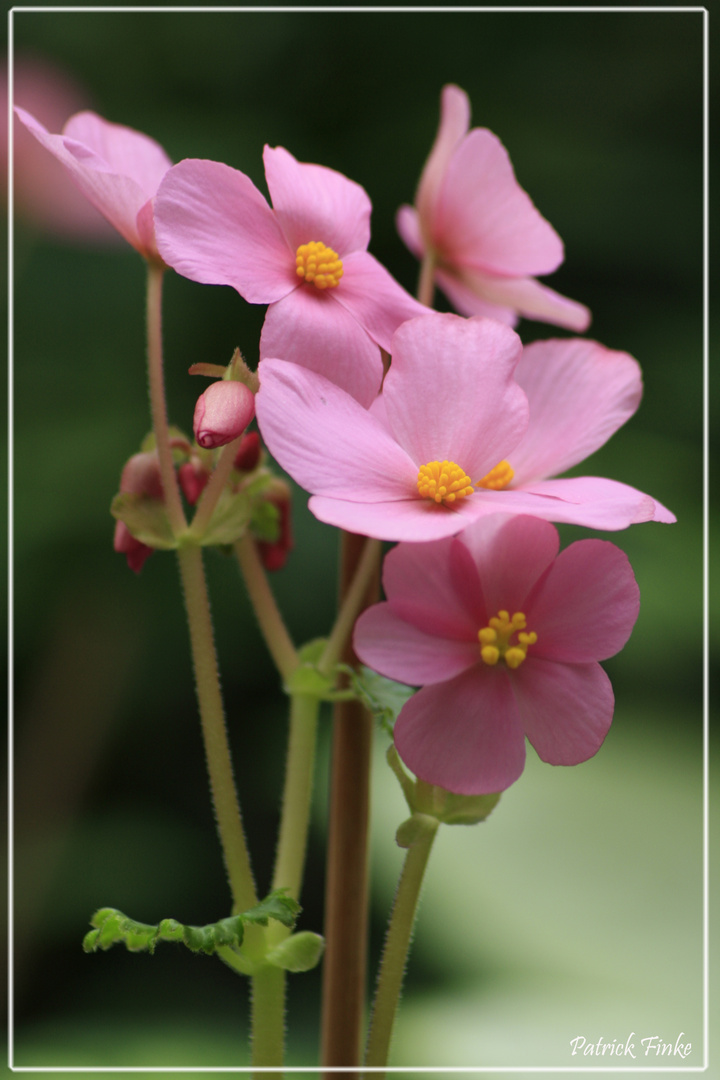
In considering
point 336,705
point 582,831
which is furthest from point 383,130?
point 336,705

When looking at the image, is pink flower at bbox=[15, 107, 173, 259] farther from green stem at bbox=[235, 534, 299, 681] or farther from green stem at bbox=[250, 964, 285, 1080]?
green stem at bbox=[250, 964, 285, 1080]

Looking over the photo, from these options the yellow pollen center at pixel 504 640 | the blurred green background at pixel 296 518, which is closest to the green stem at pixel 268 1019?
the yellow pollen center at pixel 504 640

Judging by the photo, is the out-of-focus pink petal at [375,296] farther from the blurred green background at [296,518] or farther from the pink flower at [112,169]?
the blurred green background at [296,518]

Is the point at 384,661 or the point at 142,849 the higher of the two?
the point at 384,661

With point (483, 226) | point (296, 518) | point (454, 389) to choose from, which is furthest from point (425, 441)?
point (296, 518)

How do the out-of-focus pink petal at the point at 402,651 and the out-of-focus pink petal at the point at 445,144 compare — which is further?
the out-of-focus pink petal at the point at 445,144

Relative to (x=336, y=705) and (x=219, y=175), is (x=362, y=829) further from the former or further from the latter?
(x=219, y=175)
